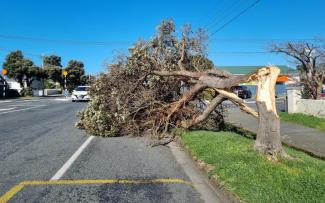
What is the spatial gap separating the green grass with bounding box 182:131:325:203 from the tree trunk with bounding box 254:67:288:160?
0.84ft

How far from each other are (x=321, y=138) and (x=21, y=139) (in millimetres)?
8561

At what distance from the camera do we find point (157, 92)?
41.8 feet

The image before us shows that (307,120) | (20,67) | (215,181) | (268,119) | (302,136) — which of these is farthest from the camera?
(20,67)

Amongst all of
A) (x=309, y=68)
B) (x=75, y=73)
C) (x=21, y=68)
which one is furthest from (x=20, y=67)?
(x=309, y=68)

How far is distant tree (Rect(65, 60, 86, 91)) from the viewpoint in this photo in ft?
313

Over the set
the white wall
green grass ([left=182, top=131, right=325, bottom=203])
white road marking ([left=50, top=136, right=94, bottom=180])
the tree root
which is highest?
the white wall

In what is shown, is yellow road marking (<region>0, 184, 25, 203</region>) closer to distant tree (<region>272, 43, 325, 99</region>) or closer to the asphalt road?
the asphalt road

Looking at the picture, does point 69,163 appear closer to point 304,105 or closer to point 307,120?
point 307,120

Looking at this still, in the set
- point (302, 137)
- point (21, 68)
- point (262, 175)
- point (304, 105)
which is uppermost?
point (21, 68)

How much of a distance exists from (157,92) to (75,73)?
8686 cm

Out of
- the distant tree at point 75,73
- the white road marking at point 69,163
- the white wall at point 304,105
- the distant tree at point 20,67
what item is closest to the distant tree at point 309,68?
the white wall at point 304,105

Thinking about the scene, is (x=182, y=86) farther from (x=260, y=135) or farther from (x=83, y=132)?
(x=260, y=135)

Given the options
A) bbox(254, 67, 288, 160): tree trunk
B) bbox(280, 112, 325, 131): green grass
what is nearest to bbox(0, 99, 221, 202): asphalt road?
bbox(254, 67, 288, 160): tree trunk

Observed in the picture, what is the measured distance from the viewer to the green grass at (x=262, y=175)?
220 inches
